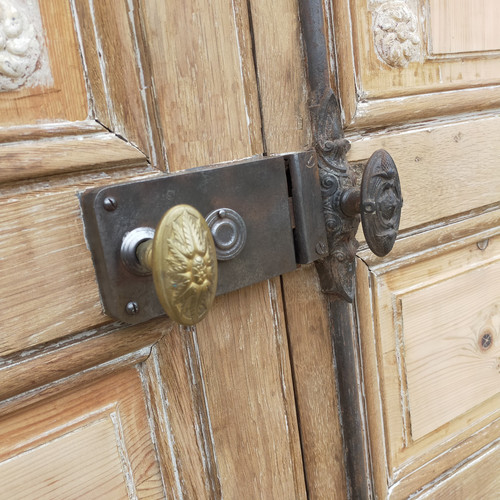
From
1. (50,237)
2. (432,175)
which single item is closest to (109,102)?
(50,237)

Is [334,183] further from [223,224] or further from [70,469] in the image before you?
[70,469]

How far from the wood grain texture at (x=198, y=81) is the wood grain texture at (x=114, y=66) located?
0.01 meters

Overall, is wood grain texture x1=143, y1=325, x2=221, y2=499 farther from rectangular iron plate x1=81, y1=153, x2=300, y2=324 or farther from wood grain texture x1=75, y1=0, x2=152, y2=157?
wood grain texture x1=75, y1=0, x2=152, y2=157

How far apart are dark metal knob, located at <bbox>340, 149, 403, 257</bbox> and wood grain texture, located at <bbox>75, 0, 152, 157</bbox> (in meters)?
0.18

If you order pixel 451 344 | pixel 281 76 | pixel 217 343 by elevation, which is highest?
pixel 281 76

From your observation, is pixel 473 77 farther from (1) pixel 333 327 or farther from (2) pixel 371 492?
(2) pixel 371 492

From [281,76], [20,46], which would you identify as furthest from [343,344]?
[20,46]

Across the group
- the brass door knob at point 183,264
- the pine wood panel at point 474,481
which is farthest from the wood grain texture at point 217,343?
the pine wood panel at point 474,481

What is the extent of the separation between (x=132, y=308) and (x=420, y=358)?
13.5 inches

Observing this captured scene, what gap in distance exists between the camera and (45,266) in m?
0.31

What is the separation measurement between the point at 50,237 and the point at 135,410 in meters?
0.15

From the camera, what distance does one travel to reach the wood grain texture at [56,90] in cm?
30

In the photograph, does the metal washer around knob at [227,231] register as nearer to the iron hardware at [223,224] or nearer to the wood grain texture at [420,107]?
the iron hardware at [223,224]

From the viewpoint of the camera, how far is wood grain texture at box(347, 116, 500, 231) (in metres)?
0.47
